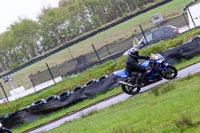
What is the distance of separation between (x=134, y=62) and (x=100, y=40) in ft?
152

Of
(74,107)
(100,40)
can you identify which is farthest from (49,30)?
(74,107)

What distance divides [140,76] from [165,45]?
30.8 feet

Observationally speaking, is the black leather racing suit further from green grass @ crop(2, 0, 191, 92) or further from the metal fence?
green grass @ crop(2, 0, 191, 92)

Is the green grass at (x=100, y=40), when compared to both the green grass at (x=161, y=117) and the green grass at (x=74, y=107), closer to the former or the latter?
the green grass at (x=74, y=107)

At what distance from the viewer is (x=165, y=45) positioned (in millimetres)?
25859

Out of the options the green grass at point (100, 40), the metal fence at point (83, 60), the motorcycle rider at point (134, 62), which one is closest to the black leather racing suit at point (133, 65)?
the motorcycle rider at point (134, 62)

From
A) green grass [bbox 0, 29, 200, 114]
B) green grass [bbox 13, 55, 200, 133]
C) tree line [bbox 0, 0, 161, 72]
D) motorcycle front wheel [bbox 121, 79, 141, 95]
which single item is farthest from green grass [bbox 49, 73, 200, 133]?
tree line [bbox 0, 0, 161, 72]

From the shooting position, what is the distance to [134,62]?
1666 cm

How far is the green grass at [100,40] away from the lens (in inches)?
2361

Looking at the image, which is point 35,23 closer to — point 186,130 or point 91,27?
point 91,27

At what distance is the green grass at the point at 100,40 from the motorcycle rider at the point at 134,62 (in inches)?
1621

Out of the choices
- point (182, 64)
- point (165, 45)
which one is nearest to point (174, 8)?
point (165, 45)

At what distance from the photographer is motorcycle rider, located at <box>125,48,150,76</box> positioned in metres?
16.6

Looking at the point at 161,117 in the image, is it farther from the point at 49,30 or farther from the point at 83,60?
the point at 49,30
